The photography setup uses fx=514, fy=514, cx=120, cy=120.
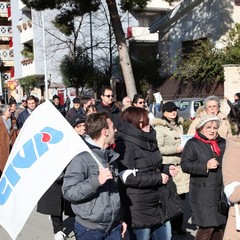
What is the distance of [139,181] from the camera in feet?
14.1

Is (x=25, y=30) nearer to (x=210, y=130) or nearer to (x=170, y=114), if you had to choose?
(x=170, y=114)

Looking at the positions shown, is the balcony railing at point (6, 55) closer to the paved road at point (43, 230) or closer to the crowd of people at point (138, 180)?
the paved road at point (43, 230)

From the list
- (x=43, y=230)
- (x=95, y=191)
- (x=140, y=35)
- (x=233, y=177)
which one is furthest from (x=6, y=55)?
(x=233, y=177)

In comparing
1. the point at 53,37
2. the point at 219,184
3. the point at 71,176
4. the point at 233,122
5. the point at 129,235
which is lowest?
the point at 129,235

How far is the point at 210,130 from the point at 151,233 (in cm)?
113

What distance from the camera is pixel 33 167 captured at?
359 centimetres

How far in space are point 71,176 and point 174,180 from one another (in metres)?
2.67

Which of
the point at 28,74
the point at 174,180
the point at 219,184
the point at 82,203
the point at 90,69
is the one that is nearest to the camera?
the point at 82,203

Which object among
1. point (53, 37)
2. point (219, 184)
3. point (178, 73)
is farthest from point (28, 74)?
point (219, 184)

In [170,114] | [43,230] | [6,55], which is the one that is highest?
[6,55]

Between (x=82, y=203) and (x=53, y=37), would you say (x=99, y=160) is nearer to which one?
(x=82, y=203)

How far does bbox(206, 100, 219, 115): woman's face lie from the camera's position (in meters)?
6.21

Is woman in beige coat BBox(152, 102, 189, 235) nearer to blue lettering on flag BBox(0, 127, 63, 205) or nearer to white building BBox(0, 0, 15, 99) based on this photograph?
blue lettering on flag BBox(0, 127, 63, 205)

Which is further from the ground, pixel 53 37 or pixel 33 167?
pixel 53 37
